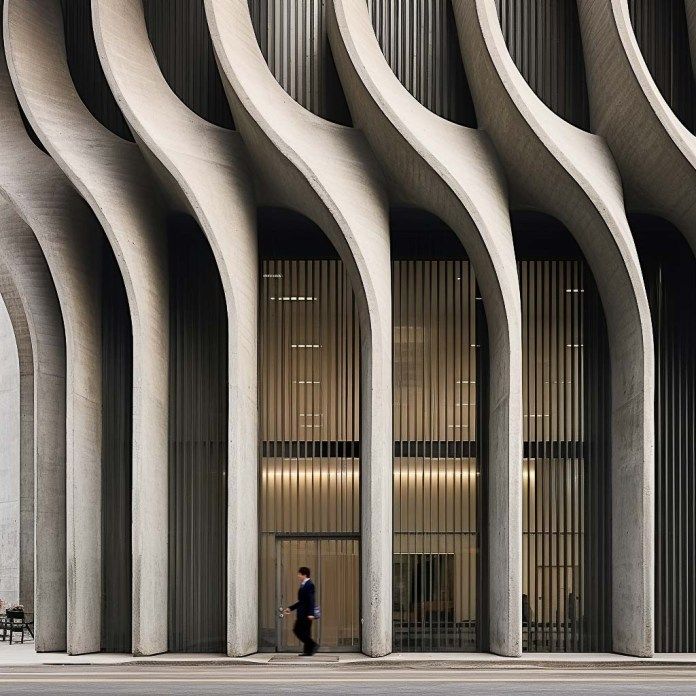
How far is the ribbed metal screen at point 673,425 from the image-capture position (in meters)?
19.0

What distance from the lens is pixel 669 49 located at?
61.5 feet

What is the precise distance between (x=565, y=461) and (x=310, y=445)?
4.48 m

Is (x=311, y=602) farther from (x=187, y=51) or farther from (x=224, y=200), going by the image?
(x=187, y=51)

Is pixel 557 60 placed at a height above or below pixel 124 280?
above

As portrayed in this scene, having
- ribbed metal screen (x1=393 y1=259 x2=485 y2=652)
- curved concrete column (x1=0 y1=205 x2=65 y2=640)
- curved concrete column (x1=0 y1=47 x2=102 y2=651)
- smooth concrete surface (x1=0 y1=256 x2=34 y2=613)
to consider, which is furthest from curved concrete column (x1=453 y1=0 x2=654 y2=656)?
smooth concrete surface (x1=0 y1=256 x2=34 y2=613)

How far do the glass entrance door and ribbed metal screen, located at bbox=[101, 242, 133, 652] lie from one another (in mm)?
2649

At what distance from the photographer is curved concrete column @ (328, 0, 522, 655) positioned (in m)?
17.2

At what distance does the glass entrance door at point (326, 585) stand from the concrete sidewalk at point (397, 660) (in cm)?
75

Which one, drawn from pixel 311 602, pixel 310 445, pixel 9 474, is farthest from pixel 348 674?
pixel 9 474

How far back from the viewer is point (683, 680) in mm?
14695

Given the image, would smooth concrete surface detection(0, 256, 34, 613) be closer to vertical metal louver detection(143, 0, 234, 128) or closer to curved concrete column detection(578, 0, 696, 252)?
vertical metal louver detection(143, 0, 234, 128)

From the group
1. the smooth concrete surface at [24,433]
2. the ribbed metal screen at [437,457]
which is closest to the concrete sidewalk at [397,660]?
the ribbed metal screen at [437,457]

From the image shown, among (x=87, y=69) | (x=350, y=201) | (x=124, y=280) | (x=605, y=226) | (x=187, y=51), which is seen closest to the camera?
(x=605, y=226)

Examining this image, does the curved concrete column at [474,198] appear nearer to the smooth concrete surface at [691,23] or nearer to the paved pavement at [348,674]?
the paved pavement at [348,674]
